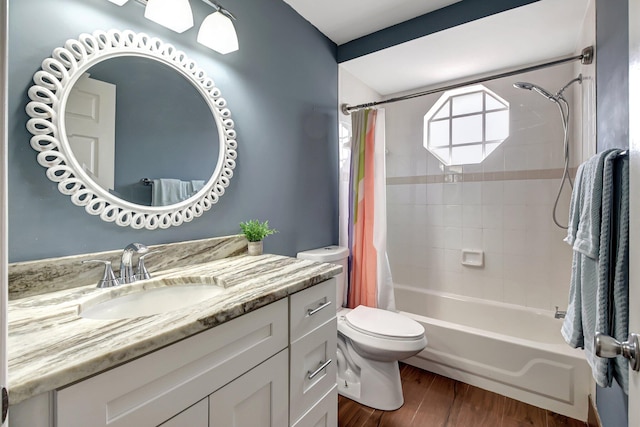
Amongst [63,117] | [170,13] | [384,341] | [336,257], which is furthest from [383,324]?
[170,13]

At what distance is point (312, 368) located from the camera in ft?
3.70

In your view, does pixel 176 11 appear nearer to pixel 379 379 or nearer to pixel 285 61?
pixel 285 61

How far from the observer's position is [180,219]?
50.7 inches

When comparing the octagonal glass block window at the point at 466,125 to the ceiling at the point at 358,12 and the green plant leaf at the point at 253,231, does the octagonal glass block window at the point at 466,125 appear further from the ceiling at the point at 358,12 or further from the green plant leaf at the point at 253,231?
the green plant leaf at the point at 253,231

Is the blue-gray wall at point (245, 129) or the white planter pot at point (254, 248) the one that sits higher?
the blue-gray wall at point (245, 129)

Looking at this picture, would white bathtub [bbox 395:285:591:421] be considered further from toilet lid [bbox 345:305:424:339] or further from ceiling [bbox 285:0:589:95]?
ceiling [bbox 285:0:589:95]

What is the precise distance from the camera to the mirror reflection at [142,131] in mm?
1042

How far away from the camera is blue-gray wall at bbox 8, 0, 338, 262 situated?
35.7 inches

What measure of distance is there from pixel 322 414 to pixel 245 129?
139 cm

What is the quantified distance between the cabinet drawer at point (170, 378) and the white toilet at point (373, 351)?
2.95ft

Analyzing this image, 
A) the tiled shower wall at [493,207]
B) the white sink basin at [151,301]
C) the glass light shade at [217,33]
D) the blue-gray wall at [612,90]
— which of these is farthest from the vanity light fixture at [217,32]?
the tiled shower wall at [493,207]

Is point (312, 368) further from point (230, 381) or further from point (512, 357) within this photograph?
point (512, 357)

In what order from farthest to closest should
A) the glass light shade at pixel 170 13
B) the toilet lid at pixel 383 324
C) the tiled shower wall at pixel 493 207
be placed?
the tiled shower wall at pixel 493 207 < the toilet lid at pixel 383 324 < the glass light shade at pixel 170 13

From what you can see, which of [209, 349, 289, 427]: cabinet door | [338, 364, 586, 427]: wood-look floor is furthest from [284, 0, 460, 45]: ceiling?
[338, 364, 586, 427]: wood-look floor
